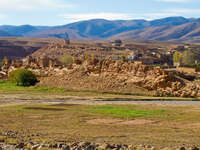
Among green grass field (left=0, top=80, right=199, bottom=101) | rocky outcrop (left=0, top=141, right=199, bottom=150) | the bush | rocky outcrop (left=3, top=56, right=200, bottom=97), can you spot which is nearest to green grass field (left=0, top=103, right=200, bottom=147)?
rocky outcrop (left=0, top=141, right=199, bottom=150)

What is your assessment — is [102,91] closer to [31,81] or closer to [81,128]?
[31,81]

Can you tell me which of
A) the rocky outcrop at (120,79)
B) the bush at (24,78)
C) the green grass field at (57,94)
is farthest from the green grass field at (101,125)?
the bush at (24,78)

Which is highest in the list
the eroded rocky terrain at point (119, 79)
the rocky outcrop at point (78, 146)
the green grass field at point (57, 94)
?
the rocky outcrop at point (78, 146)

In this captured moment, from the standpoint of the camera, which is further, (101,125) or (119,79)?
(119,79)

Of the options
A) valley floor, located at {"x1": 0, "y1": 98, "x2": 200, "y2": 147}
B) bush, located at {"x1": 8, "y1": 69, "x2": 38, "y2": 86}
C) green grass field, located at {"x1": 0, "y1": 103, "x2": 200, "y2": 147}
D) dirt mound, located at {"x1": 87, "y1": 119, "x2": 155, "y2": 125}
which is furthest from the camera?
bush, located at {"x1": 8, "y1": 69, "x2": 38, "y2": 86}

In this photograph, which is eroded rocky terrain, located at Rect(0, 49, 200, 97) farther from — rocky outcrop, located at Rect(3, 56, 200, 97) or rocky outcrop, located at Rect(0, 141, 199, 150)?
rocky outcrop, located at Rect(0, 141, 199, 150)

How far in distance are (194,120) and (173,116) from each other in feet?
8.85

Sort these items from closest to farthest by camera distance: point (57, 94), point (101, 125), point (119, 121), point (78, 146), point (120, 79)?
point (78, 146)
point (101, 125)
point (119, 121)
point (57, 94)
point (120, 79)

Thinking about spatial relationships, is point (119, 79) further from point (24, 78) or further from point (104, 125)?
point (104, 125)

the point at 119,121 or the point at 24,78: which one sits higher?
the point at 119,121

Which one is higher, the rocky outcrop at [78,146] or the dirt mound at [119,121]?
the rocky outcrop at [78,146]

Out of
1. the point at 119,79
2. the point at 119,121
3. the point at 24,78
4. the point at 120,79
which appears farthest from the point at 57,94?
the point at 119,121

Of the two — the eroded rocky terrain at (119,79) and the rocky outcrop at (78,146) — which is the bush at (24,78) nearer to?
the eroded rocky terrain at (119,79)

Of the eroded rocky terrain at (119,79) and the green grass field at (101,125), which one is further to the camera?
the eroded rocky terrain at (119,79)
